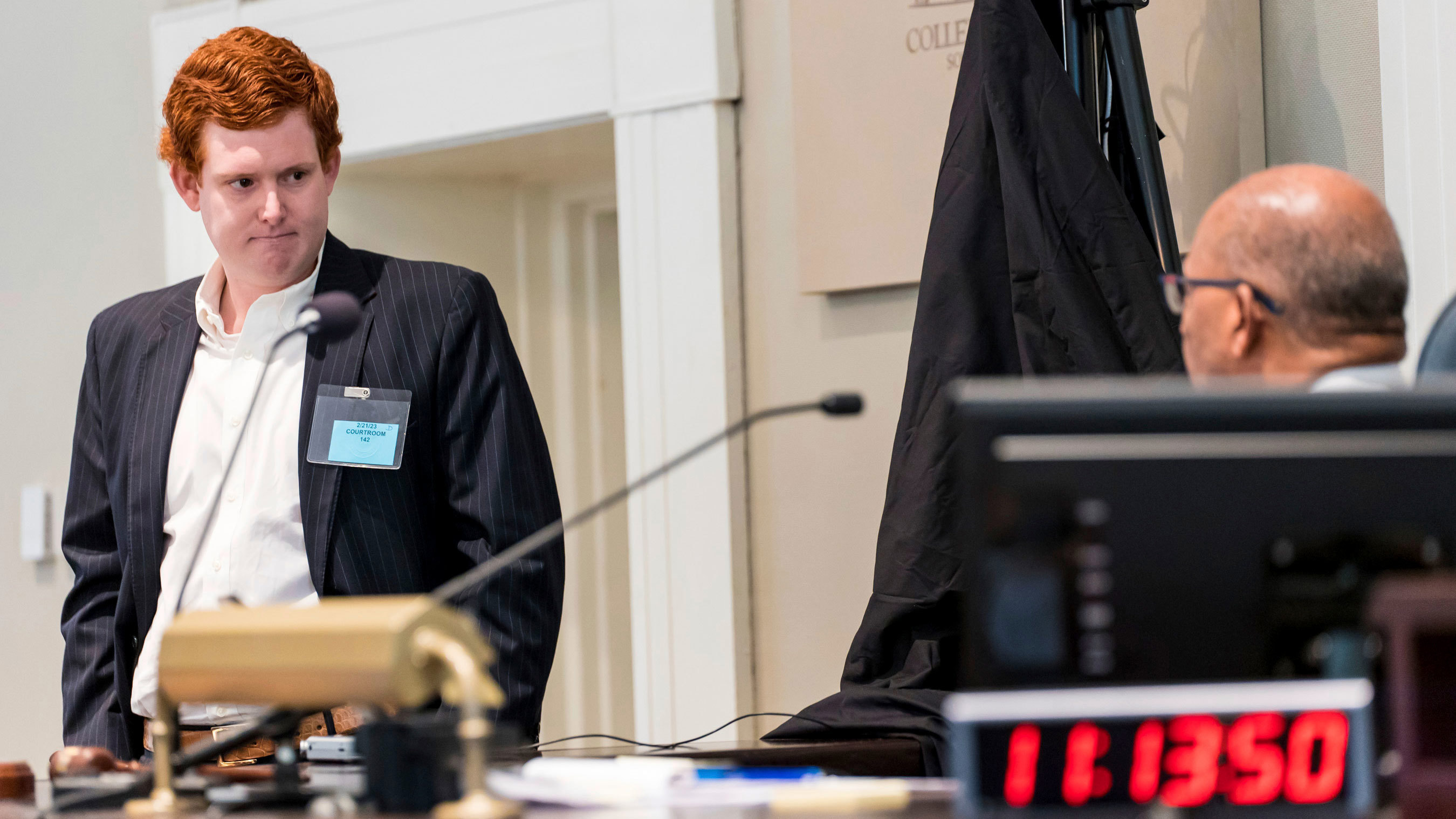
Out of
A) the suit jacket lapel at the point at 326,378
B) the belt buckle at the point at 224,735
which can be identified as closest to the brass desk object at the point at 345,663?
the belt buckle at the point at 224,735

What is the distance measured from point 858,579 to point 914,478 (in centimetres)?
73

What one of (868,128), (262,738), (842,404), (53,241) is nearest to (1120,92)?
(868,128)

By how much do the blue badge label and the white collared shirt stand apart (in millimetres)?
66

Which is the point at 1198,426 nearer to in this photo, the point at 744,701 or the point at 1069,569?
the point at 1069,569

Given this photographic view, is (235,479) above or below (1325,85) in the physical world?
below

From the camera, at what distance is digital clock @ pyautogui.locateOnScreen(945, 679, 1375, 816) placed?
0.81 metres

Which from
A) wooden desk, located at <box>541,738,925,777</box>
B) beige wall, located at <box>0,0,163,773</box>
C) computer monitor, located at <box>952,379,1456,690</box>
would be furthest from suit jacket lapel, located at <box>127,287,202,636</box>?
beige wall, located at <box>0,0,163,773</box>

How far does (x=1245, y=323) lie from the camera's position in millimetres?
1283

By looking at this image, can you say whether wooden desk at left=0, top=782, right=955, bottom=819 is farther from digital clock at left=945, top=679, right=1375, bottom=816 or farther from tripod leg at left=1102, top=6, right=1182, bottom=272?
tripod leg at left=1102, top=6, right=1182, bottom=272

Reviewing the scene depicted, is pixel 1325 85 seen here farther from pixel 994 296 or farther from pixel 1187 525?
pixel 1187 525

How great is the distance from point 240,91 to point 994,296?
102 cm

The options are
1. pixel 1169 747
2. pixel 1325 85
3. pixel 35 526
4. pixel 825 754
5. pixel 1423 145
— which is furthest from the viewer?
pixel 35 526

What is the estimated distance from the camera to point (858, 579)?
2.69 metres

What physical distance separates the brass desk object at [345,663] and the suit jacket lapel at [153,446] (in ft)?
2.71
